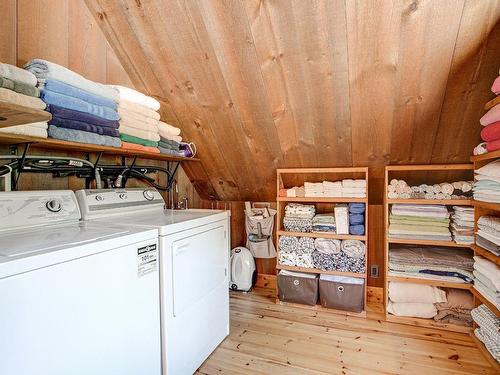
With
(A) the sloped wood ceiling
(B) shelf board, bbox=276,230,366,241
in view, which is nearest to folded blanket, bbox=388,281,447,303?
(B) shelf board, bbox=276,230,366,241

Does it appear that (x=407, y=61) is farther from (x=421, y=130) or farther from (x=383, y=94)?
(x=421, y=130)

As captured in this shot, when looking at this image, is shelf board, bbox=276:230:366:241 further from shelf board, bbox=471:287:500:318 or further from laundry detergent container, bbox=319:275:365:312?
shelf board, bbox=471:287:500:318

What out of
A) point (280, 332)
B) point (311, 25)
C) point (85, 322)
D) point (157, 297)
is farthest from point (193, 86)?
point (280, 332)

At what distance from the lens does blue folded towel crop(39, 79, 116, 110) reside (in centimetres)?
134

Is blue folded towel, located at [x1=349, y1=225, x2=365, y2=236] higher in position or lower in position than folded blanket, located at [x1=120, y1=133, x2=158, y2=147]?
lower

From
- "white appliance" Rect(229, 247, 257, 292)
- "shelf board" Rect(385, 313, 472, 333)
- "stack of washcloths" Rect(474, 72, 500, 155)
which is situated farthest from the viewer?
"white appliance" Rect(229, 247, 257, 292)

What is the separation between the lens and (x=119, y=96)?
171 cm

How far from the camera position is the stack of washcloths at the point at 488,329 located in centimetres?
166

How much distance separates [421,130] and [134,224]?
1961 mm

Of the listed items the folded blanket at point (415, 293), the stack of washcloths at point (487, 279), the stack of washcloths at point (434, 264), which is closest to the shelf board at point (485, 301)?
the stack of washcloths at point (487, 279)

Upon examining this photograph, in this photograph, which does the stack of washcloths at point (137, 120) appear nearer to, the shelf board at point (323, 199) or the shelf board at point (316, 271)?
the shelf board at point (323, 199)

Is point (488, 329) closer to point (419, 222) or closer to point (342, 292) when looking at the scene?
point (419, 222)

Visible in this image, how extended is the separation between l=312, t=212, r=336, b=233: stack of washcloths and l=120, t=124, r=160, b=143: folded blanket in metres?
1.50

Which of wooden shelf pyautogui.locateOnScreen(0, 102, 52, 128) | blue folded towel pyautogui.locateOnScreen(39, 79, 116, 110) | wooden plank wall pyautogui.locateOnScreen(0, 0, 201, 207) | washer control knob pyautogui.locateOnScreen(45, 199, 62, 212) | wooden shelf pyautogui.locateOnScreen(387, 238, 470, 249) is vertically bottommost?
wooden shelf pyautogui.locateOnScreen(387, 238, 470, 249)
